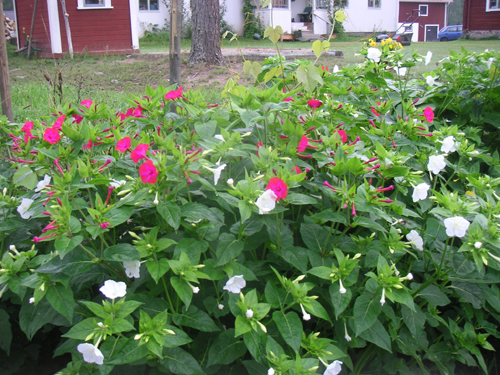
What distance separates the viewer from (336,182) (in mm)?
1618

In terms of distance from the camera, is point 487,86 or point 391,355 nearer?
point 391,355

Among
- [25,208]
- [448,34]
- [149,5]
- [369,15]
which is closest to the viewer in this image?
[25,208]

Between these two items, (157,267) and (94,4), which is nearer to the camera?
(157,267)

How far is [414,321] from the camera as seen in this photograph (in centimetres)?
153

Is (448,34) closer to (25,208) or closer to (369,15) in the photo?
(369,15)

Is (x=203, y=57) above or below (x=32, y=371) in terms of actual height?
above

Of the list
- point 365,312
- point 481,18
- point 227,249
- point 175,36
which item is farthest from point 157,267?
point 481,18

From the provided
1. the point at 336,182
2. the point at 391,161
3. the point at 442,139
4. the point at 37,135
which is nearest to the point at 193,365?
the point at 336,182

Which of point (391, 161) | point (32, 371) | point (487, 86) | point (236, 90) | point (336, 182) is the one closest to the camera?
point (391, 161)

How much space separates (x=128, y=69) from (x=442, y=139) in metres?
9.98

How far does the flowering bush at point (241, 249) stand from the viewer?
1.26 m

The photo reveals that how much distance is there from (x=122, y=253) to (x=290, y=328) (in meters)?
0.55

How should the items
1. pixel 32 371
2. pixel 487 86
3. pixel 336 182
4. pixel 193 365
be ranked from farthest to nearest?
pixel 487 86
pixel 32 371
pixel 336 182
pixel 193 365

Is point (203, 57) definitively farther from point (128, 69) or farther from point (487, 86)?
point (487, 86)
